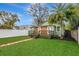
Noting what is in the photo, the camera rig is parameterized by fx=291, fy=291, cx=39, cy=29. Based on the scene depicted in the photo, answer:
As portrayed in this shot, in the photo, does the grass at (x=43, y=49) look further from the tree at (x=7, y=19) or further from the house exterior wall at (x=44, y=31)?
the tree at (x=7, y=19)

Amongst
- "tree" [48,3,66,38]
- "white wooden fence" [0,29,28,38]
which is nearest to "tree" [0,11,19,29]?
"white wooden fence" [0,29,28,38]

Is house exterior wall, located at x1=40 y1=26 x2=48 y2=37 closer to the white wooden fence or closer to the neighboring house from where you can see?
the neighboring house

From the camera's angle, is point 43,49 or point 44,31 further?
point 44,31

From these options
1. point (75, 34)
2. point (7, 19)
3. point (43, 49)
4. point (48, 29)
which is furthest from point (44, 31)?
point (7, 19)

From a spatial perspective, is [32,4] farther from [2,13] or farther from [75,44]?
[75,44]

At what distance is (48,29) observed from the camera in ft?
13.2

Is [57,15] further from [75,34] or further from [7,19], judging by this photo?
[7,19]

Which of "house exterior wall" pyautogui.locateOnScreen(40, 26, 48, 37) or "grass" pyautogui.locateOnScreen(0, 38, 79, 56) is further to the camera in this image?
"house exterior wall" pyautogui.locateOnScreen(40, 26, 48, 37)

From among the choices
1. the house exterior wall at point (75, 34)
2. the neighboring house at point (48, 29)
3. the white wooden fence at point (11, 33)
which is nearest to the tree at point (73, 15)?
the house exterior wall at point (75, 34)

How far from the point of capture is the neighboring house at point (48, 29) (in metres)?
3.99

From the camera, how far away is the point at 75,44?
3975 mm

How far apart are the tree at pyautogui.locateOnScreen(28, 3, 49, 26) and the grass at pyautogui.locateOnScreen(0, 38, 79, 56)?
277mm

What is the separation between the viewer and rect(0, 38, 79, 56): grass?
390 cm

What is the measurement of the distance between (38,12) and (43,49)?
0.52 meters
